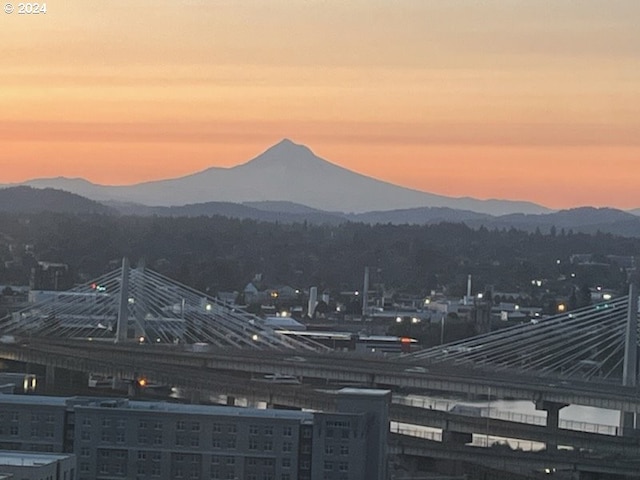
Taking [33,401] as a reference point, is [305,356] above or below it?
above

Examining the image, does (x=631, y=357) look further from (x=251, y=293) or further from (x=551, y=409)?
(x=251, y=293)

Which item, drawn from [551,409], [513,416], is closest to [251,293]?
[513,416]

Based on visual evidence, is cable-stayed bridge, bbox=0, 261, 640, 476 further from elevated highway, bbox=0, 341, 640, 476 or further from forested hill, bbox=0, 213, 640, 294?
forested hill, bbox=0, 213, 640, 294

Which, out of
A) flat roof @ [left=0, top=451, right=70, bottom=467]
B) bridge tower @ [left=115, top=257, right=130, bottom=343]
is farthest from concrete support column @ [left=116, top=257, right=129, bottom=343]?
flat roof @ [left=0, top=451, right=70, bottom=467]

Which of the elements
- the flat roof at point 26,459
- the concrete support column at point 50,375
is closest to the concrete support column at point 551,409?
the concrete support column at point 50,375

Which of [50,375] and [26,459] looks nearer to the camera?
[26,459]
